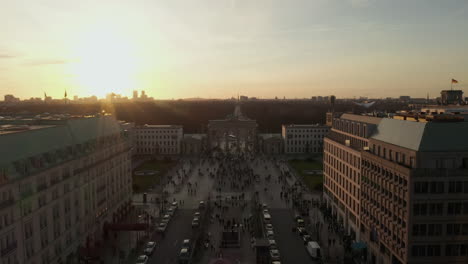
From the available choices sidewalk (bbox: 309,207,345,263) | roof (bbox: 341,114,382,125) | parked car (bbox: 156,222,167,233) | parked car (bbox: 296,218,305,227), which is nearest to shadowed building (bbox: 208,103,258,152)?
sidewalk (bbox: 309,207,345,263)

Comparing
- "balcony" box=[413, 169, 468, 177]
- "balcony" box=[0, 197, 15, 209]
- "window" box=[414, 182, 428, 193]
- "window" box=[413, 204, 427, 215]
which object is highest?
"balcony" box=[413, 169, 468, 177]

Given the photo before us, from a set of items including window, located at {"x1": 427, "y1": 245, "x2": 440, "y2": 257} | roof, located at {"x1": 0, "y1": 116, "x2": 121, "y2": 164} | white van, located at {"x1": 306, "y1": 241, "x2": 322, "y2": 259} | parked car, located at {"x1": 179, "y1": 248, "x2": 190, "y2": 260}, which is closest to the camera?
roof, located at {"x1": 0, "y1": 116, "x2": 121, "y2": 164}

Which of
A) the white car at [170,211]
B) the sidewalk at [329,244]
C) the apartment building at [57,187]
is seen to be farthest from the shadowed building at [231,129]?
the sidewalk at [329,244]

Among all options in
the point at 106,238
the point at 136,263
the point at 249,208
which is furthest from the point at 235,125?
the point at 136,263

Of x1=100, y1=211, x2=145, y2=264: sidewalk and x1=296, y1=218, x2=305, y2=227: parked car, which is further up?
x1=296, y1=218, x2=305, y2=227: parked car

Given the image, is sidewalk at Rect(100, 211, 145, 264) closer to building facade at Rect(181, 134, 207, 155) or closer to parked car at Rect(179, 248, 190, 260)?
parked car at Rect(179, 248, 190, 260)

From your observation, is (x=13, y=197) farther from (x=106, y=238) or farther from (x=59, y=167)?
(x=106, y=238)

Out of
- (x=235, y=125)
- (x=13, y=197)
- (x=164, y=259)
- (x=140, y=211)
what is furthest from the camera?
(x=235, y=125)
